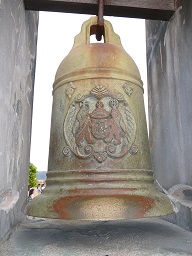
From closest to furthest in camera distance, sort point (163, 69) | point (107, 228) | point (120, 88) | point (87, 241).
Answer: point (87, 241)
point (120, 88)
point (107, 228)
point (163, 69)

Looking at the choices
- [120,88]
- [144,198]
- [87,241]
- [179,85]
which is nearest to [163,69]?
[179,85]

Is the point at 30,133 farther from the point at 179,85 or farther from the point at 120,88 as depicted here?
the point at 179,85

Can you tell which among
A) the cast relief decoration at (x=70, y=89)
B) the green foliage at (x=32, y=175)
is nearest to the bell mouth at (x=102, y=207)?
the cast relief decoration at (x=70, y=89)

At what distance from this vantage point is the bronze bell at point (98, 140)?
1.35 meters

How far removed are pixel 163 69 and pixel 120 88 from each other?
893 millimetres

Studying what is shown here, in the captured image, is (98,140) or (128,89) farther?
(128,89)

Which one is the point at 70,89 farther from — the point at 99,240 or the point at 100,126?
the point at 99,240

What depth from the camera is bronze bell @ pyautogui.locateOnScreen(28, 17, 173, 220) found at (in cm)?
135

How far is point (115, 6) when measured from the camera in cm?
207

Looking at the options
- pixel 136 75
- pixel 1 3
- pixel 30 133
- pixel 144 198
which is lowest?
pixel 144 198

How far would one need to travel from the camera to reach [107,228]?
182cm

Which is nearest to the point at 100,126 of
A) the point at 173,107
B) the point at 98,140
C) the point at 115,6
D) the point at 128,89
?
the point at 98,140

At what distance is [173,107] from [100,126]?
84 cm

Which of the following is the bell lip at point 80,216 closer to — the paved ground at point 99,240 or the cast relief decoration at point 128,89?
the paved ground at point 99,240
